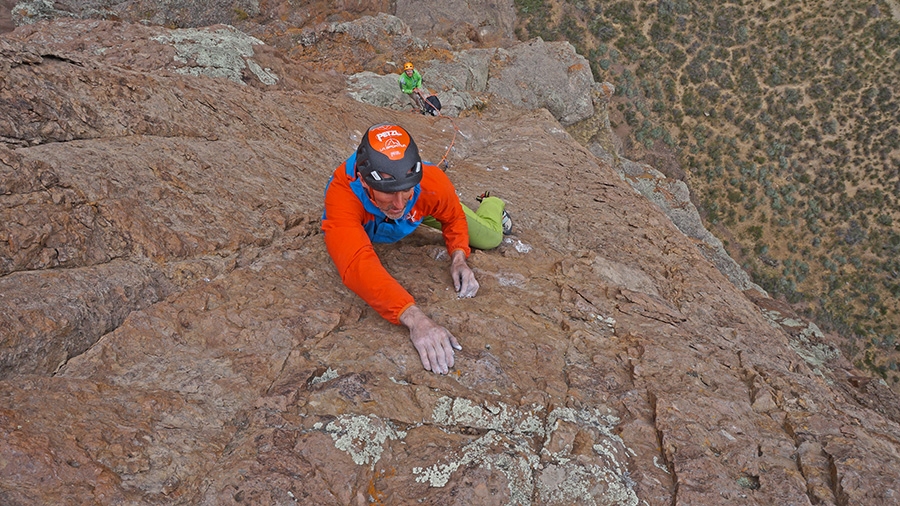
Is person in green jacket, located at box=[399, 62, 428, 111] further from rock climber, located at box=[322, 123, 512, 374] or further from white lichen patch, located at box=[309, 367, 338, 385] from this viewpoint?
white lichen patch, located at box=[309, 367, 338, 385]

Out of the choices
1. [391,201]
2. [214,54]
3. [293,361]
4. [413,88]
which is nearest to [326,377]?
[293,361]

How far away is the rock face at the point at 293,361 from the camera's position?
→ 7.35 feet

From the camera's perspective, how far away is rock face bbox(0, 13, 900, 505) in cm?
224

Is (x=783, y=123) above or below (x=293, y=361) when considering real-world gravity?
below

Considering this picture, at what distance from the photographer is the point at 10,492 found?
171 cm

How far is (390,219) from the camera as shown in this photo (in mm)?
3688

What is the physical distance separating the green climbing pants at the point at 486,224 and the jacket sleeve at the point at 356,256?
1.30 metres

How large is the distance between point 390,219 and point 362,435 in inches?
67.1

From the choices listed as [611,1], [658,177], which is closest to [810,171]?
[611,1]

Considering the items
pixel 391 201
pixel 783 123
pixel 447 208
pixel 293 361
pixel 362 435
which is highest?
pixel 391 201

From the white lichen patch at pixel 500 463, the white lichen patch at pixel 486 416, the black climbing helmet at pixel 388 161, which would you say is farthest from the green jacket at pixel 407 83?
the white lichen patch at pixel 500 463

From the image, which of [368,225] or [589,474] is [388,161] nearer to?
[368,225]

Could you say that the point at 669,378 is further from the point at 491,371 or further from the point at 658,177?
the point at 658,177

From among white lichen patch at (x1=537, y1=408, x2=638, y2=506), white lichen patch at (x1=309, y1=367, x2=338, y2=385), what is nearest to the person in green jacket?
white lichen patch at (x1=309, y1=367, x2=338, y2=385)
